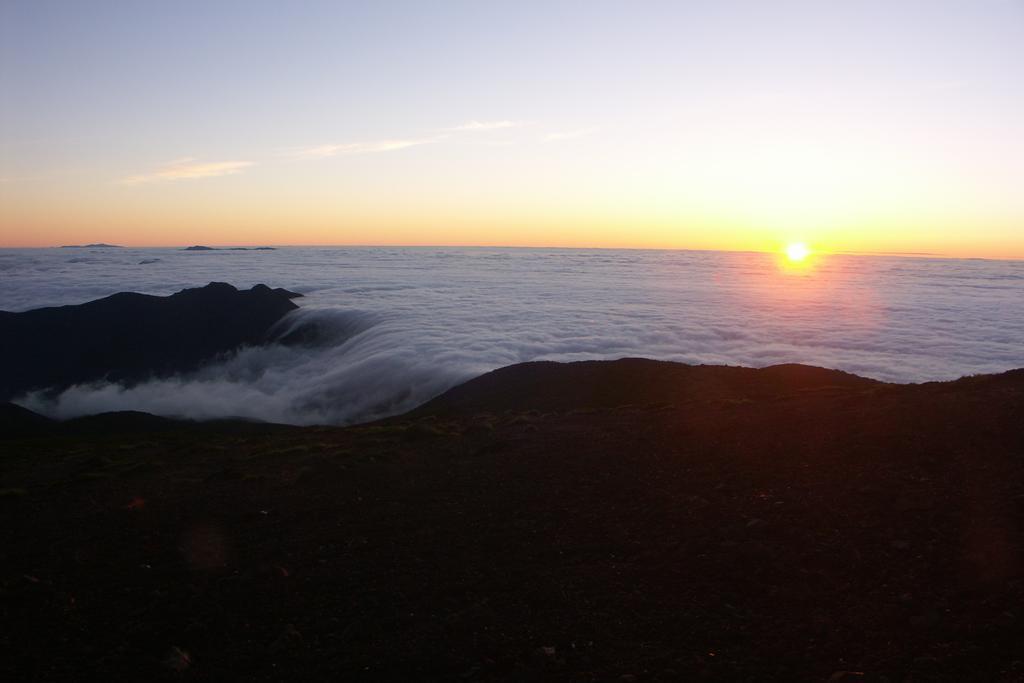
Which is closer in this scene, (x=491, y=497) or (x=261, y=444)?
(x=491, y=497)

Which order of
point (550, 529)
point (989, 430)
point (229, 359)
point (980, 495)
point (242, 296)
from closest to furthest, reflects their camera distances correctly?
1. point (980, 495)
2. point (550, 529)
3. point (989, 430)
4. point (229, 359)
5. point (242, 296)

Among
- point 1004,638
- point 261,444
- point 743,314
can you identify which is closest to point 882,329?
point 743,314

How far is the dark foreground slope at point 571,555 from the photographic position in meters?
5.99

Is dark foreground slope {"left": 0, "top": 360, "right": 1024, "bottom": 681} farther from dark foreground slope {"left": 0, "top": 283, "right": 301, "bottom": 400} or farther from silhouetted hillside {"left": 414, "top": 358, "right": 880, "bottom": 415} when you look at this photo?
dark foreground slope {"left": 0, "top": 283, "right": 301, "bottom": 400}

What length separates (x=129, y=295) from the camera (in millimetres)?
48781

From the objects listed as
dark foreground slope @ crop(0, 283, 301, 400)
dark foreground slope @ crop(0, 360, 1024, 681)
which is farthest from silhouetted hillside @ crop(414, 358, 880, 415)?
dark foreground slope @ crop(0, 283, 301, 400)

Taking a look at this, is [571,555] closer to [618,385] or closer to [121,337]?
[618,385]

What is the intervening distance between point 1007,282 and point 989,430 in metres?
104

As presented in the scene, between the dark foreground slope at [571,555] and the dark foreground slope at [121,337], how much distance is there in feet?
107

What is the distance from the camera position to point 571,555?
798cm

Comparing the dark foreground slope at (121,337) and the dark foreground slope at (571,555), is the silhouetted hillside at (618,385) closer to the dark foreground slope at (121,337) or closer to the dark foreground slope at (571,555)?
the dark foreground slope at (571,555)

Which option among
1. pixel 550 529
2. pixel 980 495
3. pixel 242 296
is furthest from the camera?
pixel 242 296

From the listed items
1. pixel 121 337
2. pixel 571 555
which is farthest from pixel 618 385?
pixel 121 337

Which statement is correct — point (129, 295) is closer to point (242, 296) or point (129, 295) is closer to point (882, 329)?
point (242, 296)
